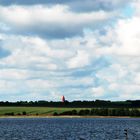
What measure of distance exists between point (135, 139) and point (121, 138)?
16.1ft

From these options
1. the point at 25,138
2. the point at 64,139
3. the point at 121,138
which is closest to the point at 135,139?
the point at 121,138

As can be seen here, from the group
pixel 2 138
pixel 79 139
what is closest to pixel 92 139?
pixel 79 139

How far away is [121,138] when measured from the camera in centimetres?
12850

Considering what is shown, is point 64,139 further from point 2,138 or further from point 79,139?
point 2,138

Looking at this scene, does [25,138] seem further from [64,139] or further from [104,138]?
[104,138]

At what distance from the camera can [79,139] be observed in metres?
128

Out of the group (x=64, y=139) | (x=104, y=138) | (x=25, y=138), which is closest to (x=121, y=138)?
(x=104, y=138)

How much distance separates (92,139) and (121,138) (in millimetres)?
6486

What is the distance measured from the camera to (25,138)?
431 ft

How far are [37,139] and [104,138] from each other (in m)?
14.9

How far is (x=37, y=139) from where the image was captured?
424 feet

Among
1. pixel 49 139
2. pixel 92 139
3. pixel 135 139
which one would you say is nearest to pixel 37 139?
pixel 49 139

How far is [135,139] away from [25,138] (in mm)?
24925

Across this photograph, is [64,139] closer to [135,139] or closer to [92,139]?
[92,139]
